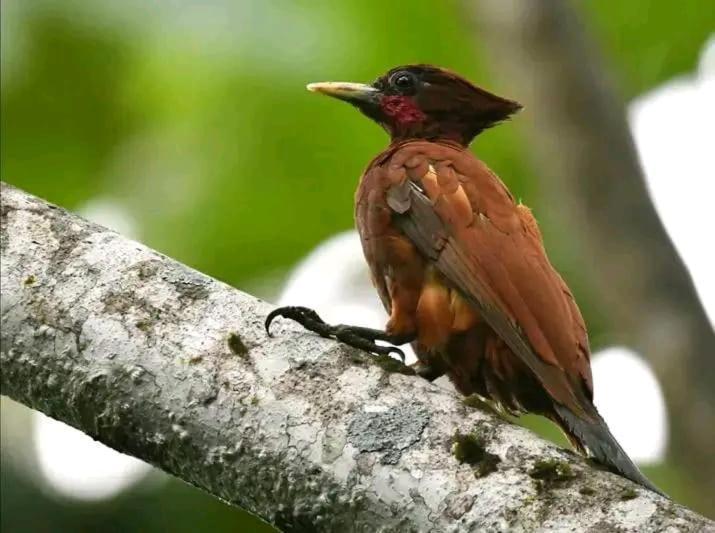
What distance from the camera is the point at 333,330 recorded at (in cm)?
231

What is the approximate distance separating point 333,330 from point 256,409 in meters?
0.33

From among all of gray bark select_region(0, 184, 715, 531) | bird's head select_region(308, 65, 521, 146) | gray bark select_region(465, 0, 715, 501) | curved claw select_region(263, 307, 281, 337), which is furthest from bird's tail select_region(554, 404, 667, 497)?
bird's head select_region(308, 65, 521, 146)

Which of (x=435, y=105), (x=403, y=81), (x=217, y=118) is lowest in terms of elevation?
(x=435, y=105)

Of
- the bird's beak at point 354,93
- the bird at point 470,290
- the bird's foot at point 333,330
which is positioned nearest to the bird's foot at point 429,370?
the bird at point 470,290

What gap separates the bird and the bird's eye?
423 mm

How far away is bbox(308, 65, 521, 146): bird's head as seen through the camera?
11.6ft

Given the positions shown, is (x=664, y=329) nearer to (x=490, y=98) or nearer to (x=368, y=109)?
(x=490, y=98)

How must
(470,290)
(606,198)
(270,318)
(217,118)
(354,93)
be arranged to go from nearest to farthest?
(270,318)
(470,290)
(606,198)
(354,93)
(217,118)

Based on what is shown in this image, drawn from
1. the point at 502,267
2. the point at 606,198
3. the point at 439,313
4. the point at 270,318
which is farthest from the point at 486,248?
the point at 270,318

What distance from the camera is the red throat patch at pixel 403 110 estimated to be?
3.58 m

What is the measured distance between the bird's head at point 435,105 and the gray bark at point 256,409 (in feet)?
4.61

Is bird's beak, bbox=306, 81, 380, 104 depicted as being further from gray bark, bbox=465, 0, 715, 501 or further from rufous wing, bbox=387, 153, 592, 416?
rufous wing, bbox=387, 153, 592, 416

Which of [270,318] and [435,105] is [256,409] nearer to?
[270,318]

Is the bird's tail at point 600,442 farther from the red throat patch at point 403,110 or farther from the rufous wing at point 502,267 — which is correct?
the red throat patch at point 403,110
